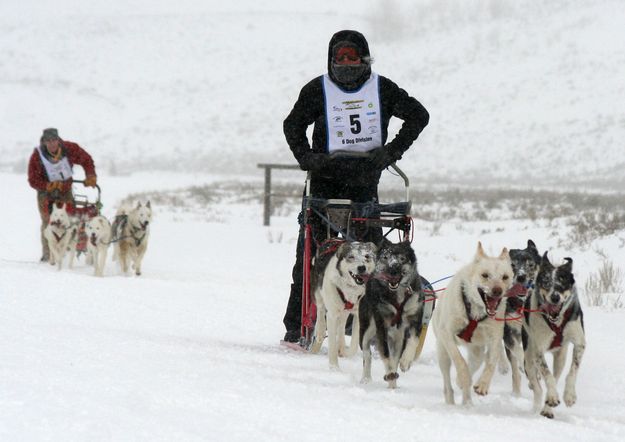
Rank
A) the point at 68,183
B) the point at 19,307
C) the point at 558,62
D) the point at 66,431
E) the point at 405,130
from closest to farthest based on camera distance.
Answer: the point at 66,431 < the point at 405,130 < the point at 19,307 < the point at 68,183 < the point at 558,62

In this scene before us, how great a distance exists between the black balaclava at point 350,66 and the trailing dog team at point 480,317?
3.22 feet

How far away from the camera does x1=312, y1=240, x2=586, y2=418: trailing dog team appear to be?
390cm

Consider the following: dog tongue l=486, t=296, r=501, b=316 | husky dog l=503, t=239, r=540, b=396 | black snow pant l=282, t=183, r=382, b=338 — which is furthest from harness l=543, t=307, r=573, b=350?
black snow pant l=282, t=183, r=382, b=338

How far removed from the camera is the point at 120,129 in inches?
2047

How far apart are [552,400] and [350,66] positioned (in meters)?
2.24

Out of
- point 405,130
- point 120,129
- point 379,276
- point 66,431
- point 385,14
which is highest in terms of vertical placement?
point 385,14

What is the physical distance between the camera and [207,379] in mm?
3859

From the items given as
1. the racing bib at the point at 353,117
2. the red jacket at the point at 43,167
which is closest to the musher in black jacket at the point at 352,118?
the racing bib at the point at 353,117

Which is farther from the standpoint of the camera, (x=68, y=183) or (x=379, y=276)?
(x=68, y=183)

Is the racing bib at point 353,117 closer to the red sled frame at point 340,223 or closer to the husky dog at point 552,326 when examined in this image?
the red sled frame at point 340,223

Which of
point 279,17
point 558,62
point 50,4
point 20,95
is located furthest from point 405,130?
point 50,4

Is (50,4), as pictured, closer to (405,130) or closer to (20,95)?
(20,95)

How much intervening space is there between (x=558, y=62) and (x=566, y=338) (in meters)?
45.6

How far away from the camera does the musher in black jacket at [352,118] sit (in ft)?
16.2
